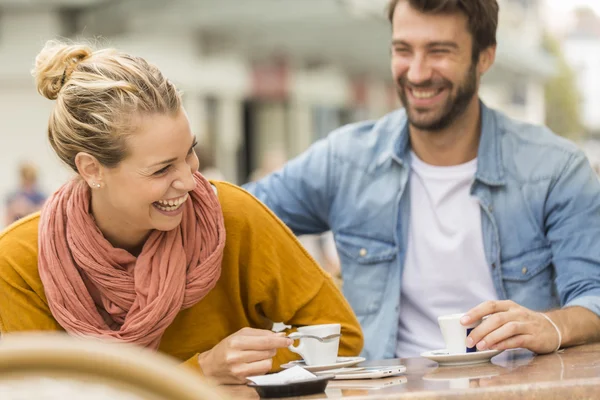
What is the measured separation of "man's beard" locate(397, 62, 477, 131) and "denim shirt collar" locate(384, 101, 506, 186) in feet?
0.26

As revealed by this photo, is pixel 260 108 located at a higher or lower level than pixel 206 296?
lower

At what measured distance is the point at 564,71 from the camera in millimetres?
44656

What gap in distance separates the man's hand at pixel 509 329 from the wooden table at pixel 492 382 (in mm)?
35

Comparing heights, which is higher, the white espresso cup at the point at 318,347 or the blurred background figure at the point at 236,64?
the white espresso cup at the point at 318,347

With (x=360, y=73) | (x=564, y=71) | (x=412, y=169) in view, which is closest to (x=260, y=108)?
(x=360, y=73)

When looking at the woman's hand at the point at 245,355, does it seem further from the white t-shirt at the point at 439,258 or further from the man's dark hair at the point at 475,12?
the man's dark hair at the point at 475,12

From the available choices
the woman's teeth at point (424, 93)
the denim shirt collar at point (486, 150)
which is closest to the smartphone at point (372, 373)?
the denim shirt collar at point (486, 150)

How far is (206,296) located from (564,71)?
1732 inches

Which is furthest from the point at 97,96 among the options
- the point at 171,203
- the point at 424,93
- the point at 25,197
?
the point at 25,197

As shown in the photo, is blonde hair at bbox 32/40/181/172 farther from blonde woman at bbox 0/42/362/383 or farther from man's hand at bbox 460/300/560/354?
man's hand at bbox 460/300/560/354

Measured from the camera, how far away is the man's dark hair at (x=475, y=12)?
3154 mm

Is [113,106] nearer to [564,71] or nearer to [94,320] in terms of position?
[94,320]

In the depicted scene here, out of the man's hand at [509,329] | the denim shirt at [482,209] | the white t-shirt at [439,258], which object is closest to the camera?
the man's hand at [509,329]

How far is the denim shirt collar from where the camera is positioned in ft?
10.2
